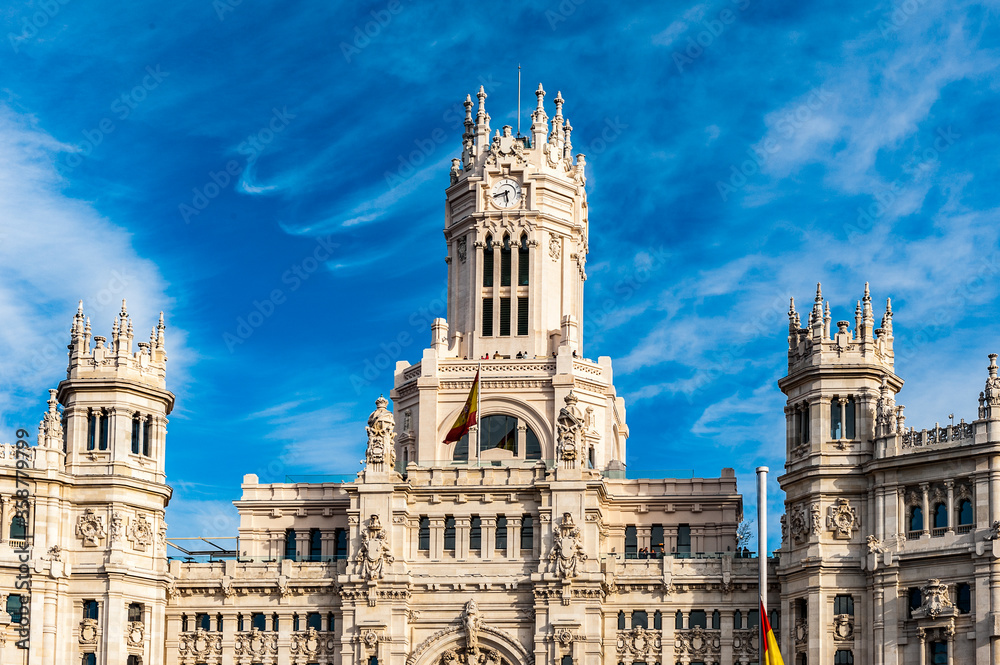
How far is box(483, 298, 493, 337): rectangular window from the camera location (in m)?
132

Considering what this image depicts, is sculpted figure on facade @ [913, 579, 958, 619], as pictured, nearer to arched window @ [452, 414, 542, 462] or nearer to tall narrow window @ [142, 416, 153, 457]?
arched window @ [452, 414, 542, 462]

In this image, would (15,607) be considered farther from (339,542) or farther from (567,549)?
(567,549)

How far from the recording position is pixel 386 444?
118 metres

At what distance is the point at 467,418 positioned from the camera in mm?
120688

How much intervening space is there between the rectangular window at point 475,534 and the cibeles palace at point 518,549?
14 centimetres

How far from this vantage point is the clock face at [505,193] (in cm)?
13438

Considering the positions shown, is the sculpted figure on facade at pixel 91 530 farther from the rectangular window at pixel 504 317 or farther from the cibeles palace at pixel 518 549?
the rectangular window at pixel 504 317

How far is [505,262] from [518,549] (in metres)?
24.6


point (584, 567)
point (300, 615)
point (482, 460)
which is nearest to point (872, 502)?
point (584, 567)

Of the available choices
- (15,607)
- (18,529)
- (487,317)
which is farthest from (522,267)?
(15,607)

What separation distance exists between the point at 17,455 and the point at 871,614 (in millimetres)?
51456

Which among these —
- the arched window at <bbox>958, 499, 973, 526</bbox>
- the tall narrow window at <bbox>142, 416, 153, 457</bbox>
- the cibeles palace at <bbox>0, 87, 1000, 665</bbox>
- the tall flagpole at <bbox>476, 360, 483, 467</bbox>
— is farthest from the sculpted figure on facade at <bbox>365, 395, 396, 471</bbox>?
the arched window at <bbox>958, 499, 973, 526</bbox>

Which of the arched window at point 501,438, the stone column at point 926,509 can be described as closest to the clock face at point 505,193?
the arched window at point 501,438

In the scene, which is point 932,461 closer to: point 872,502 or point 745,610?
point 872,502
